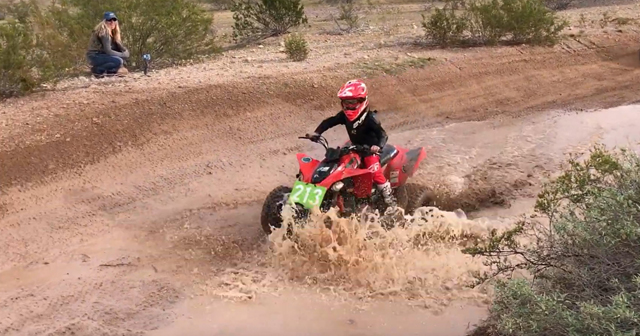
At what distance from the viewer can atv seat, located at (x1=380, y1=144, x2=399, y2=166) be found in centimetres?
742

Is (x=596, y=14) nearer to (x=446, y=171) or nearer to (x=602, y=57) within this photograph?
(x=602, y=57)

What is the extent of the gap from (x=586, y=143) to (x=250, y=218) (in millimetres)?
5301

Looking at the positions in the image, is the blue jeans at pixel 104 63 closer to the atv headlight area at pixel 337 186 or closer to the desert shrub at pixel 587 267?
the atv headlight area at pixel 337 186

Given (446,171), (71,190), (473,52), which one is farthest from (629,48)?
(71,190)

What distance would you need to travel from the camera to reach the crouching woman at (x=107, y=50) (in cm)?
1086

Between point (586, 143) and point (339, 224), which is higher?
point (339, 224)

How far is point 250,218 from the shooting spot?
7750 mm

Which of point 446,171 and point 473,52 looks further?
point 473,52

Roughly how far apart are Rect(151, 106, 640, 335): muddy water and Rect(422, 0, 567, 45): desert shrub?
394cm

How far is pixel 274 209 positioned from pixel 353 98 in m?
1.34

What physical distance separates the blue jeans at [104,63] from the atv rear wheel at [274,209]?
5.43 m

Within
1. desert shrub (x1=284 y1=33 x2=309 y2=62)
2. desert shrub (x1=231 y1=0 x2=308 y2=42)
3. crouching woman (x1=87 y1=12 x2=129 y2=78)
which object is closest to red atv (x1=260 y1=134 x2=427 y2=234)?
crouching woman (x1=87 y1=12 x2=129 y2=78)

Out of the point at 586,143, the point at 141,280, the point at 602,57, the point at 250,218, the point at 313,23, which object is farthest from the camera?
the point at 313,23

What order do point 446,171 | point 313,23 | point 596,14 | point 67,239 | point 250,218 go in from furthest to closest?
point 313,23, point 596,14, point 446,171, point 250,218, point 67,239
